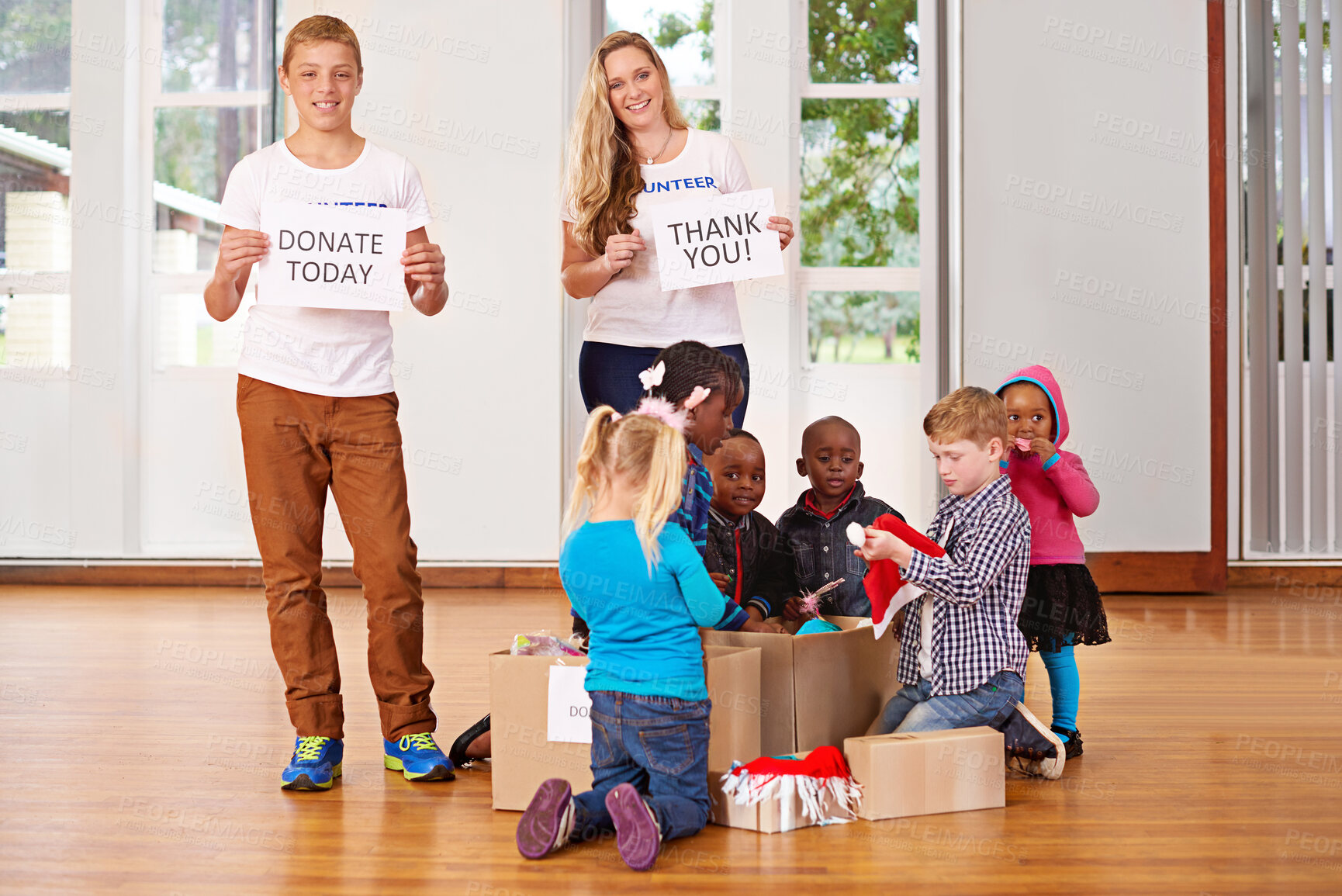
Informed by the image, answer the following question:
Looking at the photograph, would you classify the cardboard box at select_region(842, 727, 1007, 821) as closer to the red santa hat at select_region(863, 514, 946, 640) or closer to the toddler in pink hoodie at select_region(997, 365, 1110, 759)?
the red santa hat at select_region(863, 514, 946, 640)

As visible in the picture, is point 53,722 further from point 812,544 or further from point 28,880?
point 812,544

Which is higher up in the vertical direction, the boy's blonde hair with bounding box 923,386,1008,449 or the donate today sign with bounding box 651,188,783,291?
the donate today sign with bounding box 651,188,783,291

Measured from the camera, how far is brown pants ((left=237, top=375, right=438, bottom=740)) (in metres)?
2.12

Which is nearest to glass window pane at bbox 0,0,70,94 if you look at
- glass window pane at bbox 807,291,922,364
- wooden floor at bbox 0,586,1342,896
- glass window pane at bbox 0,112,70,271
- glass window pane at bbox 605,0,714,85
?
glass window pane at bbox 0,112,70,271

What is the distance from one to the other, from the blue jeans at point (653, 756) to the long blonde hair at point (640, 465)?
0.77 feet

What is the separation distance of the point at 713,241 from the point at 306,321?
2.58 feet

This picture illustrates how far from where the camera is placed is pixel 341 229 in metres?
2.13

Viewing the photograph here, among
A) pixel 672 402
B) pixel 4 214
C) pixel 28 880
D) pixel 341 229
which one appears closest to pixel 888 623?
pixel 672 402

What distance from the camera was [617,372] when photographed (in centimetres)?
229

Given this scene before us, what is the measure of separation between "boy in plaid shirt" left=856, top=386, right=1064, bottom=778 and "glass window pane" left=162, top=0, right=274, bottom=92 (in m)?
4.27

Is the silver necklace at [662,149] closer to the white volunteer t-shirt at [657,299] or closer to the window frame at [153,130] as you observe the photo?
the white volunteer t-shirt at [657,299]

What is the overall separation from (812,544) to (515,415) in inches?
104

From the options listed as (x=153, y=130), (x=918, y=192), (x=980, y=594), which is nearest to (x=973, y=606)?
(x=980, y=594)

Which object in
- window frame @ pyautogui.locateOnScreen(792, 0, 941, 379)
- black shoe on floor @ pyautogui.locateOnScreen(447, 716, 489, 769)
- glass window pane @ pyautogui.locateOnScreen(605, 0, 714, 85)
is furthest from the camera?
glass window pane @ pyautogui.locateOnScreen(605, 0, 714, 85)
